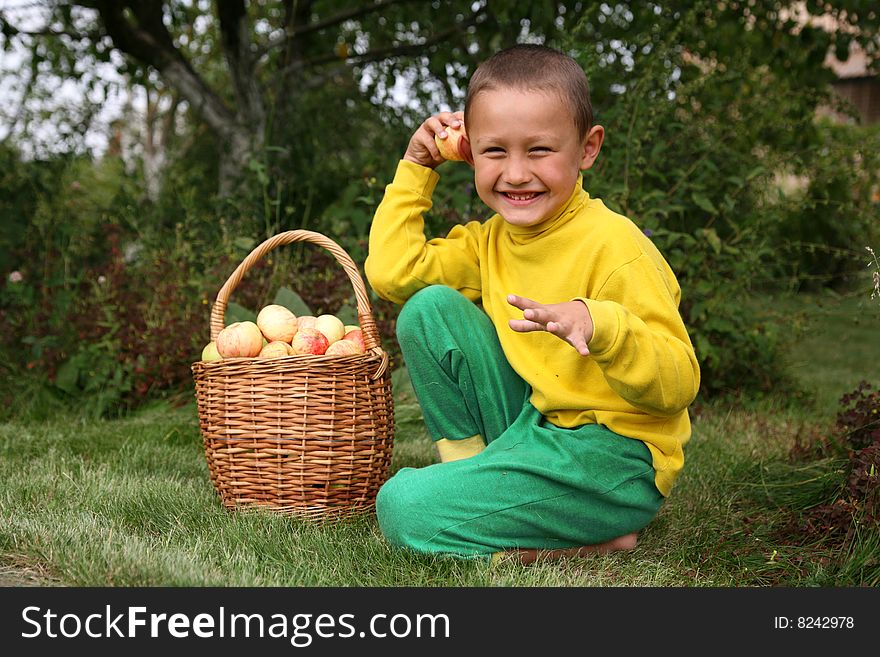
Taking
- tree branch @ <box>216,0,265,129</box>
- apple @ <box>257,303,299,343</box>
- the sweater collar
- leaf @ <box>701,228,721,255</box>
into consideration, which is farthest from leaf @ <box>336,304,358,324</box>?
tree branch @ <box>216,0,265,129</box>

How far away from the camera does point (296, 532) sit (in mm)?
2234

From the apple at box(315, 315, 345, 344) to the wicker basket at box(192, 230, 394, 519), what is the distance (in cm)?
9

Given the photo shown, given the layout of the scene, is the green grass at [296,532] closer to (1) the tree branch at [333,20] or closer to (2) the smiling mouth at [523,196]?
(2) the smiling mouth at [523,196]

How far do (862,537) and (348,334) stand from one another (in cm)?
136

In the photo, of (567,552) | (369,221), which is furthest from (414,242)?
(369,221)

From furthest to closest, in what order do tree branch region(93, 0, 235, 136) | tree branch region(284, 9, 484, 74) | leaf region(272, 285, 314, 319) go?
tree branch region(284, 9, 484, 74), tree branch region(93, 0, 235, 136), leaf region(272, 285, 314, 319)

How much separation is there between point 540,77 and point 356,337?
88cm

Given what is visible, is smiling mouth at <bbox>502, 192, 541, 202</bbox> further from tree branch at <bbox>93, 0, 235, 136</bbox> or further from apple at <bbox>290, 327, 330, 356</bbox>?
tree branch at <bbox>93, 0, 235, 136</bbox>

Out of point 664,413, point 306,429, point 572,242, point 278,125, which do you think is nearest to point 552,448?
point 664,413

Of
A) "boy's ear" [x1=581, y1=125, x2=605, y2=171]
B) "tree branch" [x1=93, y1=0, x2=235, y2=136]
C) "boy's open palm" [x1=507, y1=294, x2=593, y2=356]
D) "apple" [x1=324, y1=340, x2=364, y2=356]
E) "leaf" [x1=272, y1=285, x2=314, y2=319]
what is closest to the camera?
"boy's open palm" [x1=507, y1=294, x2=593, y2=356]

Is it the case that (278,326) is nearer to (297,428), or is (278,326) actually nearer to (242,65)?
(297,428)

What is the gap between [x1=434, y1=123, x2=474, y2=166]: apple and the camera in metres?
2.32

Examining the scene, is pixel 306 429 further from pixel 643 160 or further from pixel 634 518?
pixel 643 160

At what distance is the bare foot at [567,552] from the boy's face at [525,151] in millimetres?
744
